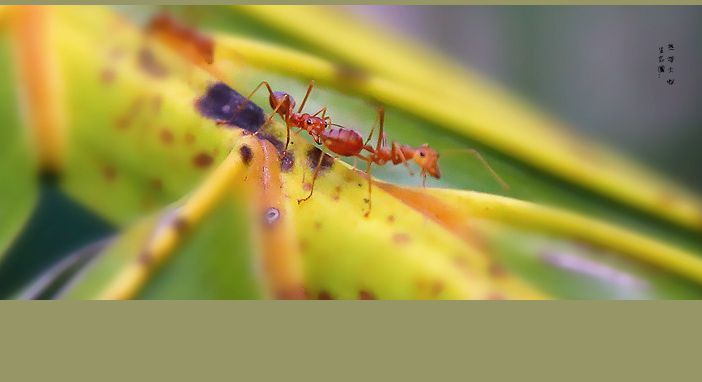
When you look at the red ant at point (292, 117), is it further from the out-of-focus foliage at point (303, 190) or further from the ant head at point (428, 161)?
the ant head at point (428, 161)

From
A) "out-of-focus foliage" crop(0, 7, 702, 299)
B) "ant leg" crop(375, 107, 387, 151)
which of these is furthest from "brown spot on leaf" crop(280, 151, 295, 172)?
"ant leg" crop(375, 107, 387, 151)

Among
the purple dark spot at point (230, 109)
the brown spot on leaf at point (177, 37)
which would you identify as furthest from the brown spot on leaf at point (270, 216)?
the brown spot on leaf at point (177, 37)

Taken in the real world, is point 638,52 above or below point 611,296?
above

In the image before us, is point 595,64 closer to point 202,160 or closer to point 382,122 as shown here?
point 382,122

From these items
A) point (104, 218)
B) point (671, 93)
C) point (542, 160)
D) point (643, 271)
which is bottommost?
point (104, 218)

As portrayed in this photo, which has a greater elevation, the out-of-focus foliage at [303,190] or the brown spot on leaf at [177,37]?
the brown spot on leaf at [177,37]

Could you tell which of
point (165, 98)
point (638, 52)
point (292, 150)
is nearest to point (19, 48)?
point (165, 98)

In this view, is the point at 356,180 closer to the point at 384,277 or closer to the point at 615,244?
the point at 384,277
